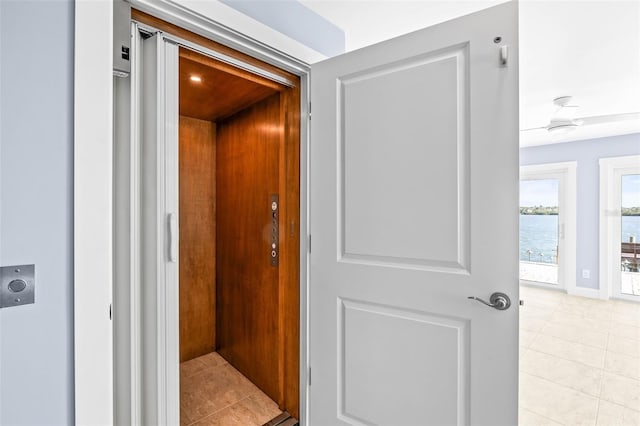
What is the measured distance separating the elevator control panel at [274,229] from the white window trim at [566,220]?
511cm

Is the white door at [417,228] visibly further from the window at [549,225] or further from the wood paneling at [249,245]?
the window at [549,225]

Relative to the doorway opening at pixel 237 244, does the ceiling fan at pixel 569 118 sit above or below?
above

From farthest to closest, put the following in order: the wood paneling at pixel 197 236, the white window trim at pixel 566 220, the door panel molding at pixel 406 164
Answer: the white window trim at pixel 566 220 → the wood paneling at pixel 197 236 → the door panel molding at pixel 406 164

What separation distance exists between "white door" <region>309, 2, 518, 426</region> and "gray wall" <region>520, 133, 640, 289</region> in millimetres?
4893

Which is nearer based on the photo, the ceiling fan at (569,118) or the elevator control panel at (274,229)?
the elevator control panel at (274,229)

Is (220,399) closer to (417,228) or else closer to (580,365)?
(417,228)

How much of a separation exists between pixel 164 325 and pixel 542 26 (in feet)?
8.69

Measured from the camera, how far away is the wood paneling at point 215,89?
5.11 ft

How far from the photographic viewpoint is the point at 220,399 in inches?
79.7

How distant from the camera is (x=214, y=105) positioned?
2.28 metres

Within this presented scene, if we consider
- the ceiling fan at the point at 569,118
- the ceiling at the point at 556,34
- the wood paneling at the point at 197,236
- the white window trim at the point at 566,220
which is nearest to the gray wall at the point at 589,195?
the white window trim at the point at 566,220
